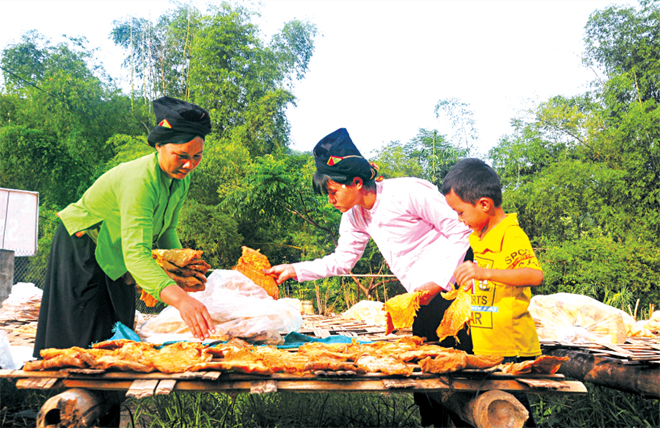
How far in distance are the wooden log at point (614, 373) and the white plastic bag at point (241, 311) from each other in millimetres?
2136

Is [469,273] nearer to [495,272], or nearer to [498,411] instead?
[495,272]

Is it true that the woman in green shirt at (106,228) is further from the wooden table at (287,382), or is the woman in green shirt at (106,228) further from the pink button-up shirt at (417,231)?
the pink button-up shirt at (417,231)

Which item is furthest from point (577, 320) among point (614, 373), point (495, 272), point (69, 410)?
point (69, 410)

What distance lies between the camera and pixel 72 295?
8.48 ft

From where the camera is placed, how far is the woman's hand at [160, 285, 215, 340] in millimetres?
2180

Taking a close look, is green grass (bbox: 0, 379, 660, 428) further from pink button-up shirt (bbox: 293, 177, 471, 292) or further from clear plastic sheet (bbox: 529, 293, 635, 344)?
pink button-up shirt (bbox: 293, 177, 471, 292)

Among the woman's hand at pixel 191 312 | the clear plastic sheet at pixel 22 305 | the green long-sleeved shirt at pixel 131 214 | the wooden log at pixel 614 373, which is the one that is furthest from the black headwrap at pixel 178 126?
the clear plastic sheet at pixel 22 305

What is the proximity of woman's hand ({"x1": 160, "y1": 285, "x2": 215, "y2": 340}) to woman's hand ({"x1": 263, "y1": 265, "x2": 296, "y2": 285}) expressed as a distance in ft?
3.50

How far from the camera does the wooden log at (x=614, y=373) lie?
2.83 metres

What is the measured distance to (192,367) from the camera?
1963mm

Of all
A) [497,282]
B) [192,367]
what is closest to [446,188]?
[497,282]

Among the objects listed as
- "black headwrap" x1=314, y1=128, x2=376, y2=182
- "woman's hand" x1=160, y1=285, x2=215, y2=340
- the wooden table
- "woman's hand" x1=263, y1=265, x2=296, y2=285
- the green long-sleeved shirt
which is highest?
"black headwrap" x1=314, y1=128, x2=376, y2=182

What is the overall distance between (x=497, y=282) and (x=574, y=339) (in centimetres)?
259

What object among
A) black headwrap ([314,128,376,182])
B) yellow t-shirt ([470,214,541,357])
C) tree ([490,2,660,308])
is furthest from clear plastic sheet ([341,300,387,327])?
tree ([490,2,660,308])
